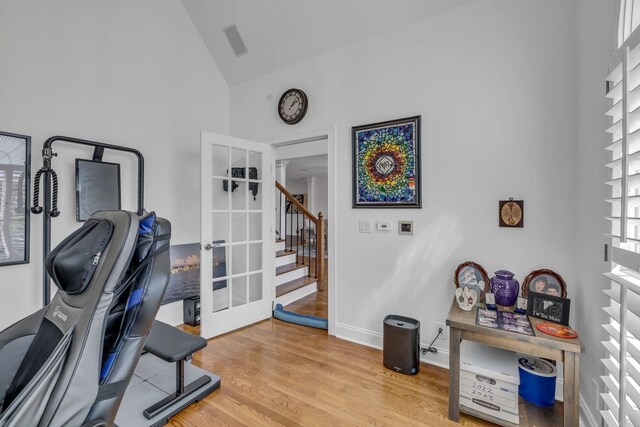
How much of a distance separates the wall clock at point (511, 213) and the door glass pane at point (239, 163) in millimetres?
2394

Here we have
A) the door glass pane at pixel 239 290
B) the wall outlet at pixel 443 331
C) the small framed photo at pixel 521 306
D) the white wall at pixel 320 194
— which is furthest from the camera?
the white wall at pixel 320 194

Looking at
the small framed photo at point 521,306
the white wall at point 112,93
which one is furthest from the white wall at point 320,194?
the small framed photo at point 521,306

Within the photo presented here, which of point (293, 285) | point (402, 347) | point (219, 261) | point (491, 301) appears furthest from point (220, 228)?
point (491, 301)

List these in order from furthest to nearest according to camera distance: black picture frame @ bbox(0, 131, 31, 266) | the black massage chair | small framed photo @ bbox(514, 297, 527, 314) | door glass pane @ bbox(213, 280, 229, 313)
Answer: door glass pane @ bbox(213, 280, 229, 313) → black picture frame @ bbox(0, 131, 31, 266) → small framed photo @ bbox(514, 297, 527, 314) → the black massage chair

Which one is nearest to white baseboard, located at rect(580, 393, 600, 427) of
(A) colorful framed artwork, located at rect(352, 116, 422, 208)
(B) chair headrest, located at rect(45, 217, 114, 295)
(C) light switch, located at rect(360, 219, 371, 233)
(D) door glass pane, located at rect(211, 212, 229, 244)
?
(A) colorful framed artwork, located at rect(352, 116, 422, 208)

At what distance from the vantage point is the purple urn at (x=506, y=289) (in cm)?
202

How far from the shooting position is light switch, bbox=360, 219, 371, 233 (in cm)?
278

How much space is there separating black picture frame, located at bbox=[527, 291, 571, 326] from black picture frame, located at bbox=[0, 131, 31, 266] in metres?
3.54

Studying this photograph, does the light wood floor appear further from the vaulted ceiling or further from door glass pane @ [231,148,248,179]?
the vaulted ceiling

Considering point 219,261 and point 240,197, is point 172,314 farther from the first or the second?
point 240,197

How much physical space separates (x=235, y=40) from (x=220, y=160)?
1.33 m

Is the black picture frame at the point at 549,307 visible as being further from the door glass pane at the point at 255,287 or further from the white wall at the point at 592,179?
the door glass pane at the point at 255,287

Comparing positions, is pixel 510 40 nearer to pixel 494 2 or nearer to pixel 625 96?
pixel 494 2

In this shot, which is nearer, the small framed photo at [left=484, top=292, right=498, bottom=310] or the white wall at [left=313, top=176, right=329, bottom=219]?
the small framed photo at [left=484, top=292, right=498, bottom=310]
